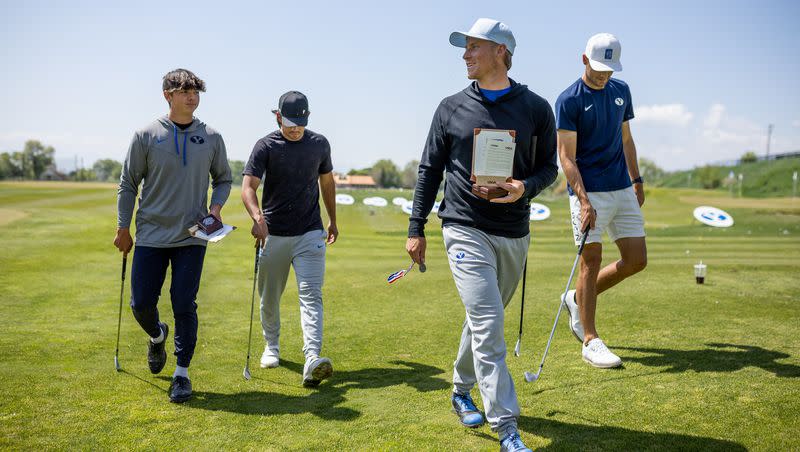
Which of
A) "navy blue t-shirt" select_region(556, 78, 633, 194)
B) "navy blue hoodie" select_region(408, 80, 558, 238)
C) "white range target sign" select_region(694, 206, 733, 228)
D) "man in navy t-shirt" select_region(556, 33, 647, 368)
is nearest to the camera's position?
"navy blue hoodie" select_region(408, 80, 558, 238)

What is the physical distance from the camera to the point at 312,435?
14.9 feet

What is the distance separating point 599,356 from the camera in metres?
5.89

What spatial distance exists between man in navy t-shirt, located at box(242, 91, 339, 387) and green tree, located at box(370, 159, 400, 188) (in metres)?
137

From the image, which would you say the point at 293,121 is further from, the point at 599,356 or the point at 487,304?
the point at 599,356

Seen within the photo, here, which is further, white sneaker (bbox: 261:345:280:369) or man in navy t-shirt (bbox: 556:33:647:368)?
white sneaker (bbox: 261:345:280:369)

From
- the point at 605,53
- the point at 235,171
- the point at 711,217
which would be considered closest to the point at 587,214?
the point at 605,53

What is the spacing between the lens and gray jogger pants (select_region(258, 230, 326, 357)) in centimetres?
629

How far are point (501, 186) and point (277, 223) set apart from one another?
2.87 meters

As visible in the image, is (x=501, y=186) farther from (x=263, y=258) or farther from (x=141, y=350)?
(x=141, y=350)

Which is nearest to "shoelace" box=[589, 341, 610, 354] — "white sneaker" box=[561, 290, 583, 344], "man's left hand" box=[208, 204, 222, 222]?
"white sneaker" box=[561, 290, 583, 344]

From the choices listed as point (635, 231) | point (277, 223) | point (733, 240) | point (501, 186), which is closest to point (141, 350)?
point (277, 223)

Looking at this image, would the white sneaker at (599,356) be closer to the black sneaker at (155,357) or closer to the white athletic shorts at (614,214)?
the white athletic shorts at (614,214)

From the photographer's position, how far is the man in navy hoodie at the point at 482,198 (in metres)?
4.34

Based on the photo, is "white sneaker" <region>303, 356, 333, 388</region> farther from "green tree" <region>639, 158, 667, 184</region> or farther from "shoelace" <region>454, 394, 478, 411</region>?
"green tree" <region>639, 158, 667, 184</region>
